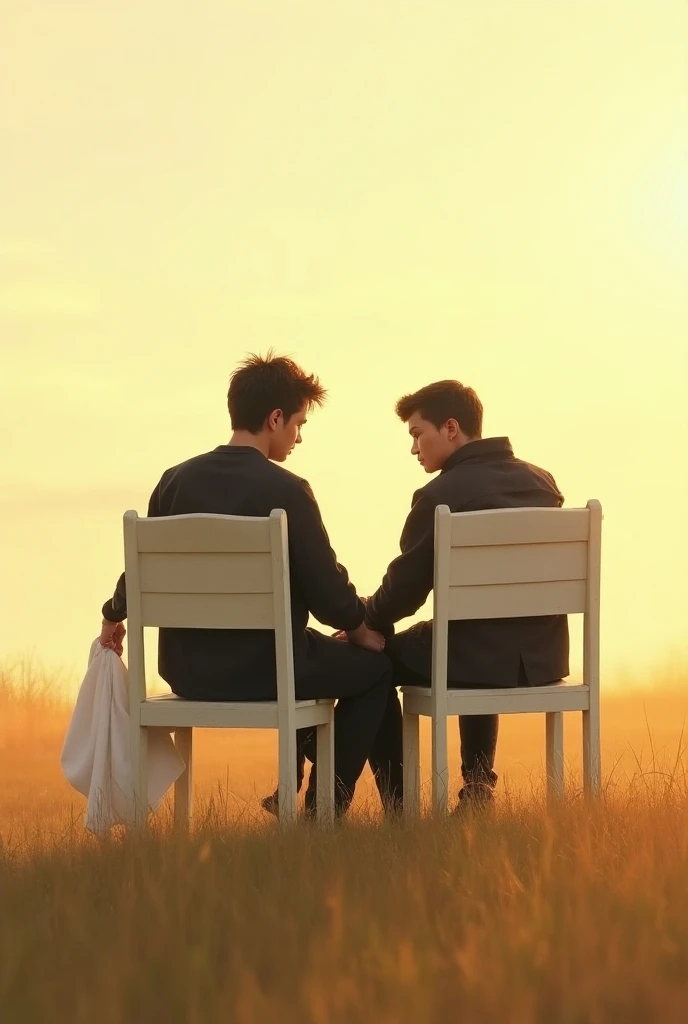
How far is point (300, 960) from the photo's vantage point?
2.35m

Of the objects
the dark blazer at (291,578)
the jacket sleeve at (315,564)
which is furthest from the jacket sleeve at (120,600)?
the jacket sleeve at (315,564)

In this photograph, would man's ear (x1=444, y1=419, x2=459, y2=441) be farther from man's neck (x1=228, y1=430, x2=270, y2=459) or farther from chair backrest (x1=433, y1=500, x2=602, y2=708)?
man's neck (x1=228, y1=430, x2=270, y2=459)

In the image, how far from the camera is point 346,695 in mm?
4262

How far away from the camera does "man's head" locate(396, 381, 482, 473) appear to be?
438 cm

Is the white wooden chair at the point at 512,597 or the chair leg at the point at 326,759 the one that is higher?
the white wooden chair at the point at 512,597

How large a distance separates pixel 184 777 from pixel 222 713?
545 mm

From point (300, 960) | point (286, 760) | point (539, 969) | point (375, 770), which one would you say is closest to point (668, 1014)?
point (539, 969)

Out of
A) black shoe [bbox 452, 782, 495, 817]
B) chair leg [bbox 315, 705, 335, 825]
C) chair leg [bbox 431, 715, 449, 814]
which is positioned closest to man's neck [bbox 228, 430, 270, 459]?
chair leg [bbox 315, 705, 335, 825]

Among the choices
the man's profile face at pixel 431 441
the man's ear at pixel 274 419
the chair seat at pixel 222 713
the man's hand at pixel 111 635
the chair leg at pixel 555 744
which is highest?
the man's ear at pixel 274 419

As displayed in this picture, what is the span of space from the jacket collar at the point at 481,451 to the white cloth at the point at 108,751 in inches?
51.0

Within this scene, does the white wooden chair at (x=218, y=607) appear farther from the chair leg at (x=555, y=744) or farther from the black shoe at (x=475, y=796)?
the chair leg at (x=555, y=744)

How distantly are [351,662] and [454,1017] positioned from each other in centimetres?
217

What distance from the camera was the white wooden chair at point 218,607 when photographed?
156 inches

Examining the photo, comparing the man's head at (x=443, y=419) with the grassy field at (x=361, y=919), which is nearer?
the grassy field at (x=361, y=919)
